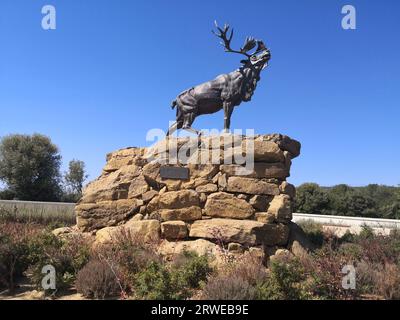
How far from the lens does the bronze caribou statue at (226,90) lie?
34.3 ft

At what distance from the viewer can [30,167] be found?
2697cm

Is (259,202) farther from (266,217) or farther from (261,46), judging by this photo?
(261,46)

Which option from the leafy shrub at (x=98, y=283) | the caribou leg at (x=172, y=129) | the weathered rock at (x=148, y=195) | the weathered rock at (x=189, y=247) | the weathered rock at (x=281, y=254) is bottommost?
the leafy shrub at (x=98, y=283)

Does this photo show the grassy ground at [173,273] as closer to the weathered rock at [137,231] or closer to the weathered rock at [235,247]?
the weathered rock at [137,231]

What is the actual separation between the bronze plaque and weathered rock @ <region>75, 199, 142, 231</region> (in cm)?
90

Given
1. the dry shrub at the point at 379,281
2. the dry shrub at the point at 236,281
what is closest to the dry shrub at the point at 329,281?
the dry shrub at the point at 379,281

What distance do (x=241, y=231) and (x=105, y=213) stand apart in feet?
11.4

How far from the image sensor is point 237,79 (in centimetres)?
1045

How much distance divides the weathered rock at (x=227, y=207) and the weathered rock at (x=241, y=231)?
18 cm

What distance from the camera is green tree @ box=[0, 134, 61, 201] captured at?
2667 cm

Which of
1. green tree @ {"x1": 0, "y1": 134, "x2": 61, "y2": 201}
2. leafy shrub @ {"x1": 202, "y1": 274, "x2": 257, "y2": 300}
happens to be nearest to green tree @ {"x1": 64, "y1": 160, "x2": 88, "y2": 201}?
green tree @ {"x1": 0, "y1": 134, "x2": 61, "y2": 201}
